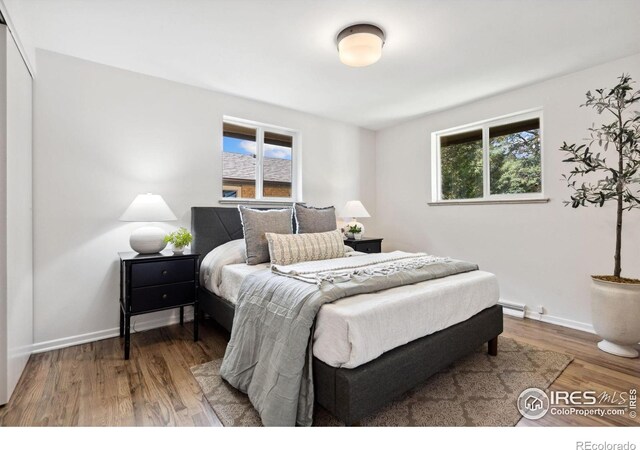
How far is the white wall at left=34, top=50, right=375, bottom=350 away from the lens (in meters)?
2.42

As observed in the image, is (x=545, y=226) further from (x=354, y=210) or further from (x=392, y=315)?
Result: (x=392, y=315)

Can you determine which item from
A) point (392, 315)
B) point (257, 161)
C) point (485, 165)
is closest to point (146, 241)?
point (257, 161)

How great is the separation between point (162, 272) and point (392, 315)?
186 centimetres

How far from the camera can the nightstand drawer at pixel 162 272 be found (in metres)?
2.33

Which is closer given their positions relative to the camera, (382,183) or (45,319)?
(45,319)

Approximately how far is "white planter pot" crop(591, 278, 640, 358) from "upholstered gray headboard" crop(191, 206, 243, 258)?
319 cm

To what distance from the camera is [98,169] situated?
2621 mm

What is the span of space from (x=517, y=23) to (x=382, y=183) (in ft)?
8.99

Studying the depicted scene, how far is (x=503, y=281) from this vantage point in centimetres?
337

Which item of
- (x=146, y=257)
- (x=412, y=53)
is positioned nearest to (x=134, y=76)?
(x=146, y=257)

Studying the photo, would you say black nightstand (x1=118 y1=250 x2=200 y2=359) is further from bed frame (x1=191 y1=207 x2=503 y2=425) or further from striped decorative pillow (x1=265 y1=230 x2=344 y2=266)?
striped decorative pillow (x1=265 y1=230 x2=344 y2=266)

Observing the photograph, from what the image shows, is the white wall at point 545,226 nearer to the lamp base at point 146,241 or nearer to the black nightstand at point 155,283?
the black nightstand at point 155,283

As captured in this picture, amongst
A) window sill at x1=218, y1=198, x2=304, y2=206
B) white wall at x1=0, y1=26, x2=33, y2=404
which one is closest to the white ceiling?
white wall at x1=0, y1=26, x2=33, y2=404
